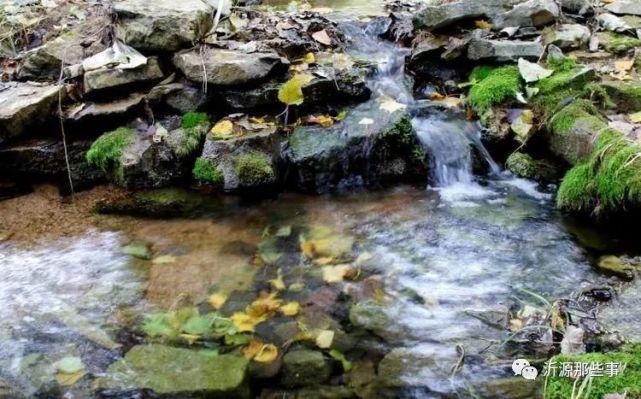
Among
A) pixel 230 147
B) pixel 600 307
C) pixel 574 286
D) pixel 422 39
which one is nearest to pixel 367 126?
pixel 230 147

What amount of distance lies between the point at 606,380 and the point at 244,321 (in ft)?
7.39

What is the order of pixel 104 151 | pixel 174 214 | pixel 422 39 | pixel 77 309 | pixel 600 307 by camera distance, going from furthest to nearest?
pixel 422 39, pixel 104 151, pixel 174 214, pixel 77 309, pixel 600 307

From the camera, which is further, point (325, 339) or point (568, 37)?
point (568, 37)

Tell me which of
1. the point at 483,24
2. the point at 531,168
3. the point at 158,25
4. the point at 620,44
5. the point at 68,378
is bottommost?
the point at 68,378

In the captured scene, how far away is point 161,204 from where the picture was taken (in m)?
5.40

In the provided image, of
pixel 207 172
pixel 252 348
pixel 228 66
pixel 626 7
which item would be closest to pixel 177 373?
pixel 252 348

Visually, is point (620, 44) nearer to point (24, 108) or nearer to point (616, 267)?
point (616, 267)

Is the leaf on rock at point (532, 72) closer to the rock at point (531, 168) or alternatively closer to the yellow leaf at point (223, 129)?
the rock at point (531, 168)

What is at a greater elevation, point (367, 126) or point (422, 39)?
point (422, 39)

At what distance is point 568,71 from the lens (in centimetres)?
560

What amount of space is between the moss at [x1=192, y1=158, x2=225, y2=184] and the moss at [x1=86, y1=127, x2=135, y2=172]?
779 millimetres

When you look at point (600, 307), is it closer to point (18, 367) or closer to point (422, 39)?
point (18, 367)

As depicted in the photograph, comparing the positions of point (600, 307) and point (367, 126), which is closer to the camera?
point (600, 307)

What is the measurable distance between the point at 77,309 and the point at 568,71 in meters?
4.97
